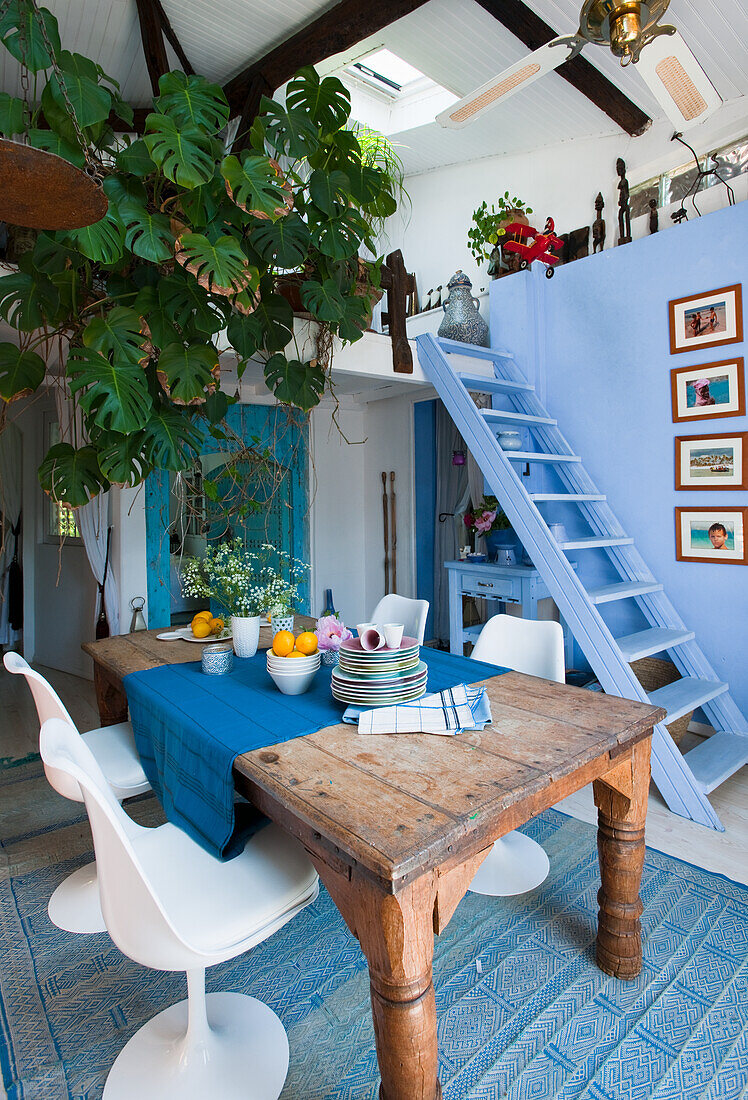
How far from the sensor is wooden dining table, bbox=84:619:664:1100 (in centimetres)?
103

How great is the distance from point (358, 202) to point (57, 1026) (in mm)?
3040

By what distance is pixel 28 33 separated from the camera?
2055 mm

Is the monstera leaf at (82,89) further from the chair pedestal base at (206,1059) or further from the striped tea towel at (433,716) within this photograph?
the chair pedestal base at (206,1059)

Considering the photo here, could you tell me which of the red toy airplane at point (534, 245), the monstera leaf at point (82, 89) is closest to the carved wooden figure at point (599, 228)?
the red toy airplane at point (534, 245)

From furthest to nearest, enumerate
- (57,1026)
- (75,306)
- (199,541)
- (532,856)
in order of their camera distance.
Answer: (199,541), (75,306), (532,856), (57,1026)

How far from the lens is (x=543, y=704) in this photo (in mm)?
1660

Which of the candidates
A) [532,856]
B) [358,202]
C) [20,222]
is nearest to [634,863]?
[532,856]

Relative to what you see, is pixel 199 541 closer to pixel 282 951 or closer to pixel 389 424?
pixel 389 424

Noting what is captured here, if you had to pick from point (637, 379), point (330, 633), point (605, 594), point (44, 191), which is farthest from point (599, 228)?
point (44, 191)

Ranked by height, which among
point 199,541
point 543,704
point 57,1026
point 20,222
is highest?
point 20,222

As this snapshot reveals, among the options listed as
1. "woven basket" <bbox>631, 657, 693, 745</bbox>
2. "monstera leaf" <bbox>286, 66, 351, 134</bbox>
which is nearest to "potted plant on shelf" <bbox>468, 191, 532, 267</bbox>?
"monstera leaf" <bbox>286, 66, 351, 134</bbox>

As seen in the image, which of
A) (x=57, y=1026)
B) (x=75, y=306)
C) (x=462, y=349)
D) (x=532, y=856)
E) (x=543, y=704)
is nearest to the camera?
(x=57, y=1026)

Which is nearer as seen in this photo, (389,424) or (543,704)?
(543,704)

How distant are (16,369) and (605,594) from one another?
2758 millimetres
